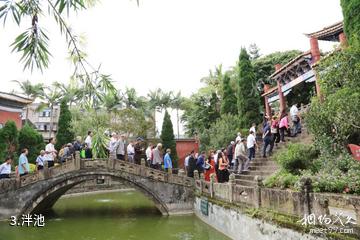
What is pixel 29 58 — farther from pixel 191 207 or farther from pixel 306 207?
pixel 191 207

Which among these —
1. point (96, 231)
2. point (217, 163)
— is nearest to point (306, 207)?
point (217, 163)

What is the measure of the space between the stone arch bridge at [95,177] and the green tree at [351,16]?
28.3 ft

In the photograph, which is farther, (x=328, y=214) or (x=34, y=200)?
(x=34, y=200)

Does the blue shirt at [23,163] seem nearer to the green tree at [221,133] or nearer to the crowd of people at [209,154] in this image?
the crowd of people at [209,154]

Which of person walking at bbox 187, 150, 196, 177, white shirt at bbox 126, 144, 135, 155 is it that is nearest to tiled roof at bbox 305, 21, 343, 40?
person walking at bbox 187, 150, 196, 177

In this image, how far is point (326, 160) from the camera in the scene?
9.23 m

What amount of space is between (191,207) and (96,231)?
4412mm

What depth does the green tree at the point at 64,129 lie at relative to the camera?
3142 cm

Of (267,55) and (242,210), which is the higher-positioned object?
(267,55)

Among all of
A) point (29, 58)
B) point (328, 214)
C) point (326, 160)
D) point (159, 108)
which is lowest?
point (328, 214)

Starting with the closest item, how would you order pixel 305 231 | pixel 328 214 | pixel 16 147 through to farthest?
pixel 328 214 → pixel 305 231 → pixel 16 147

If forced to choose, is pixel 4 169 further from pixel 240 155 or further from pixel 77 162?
pixel 240 155

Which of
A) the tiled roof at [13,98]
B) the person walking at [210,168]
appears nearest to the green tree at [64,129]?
the tiled roof at [13,98]

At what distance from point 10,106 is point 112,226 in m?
11.9
